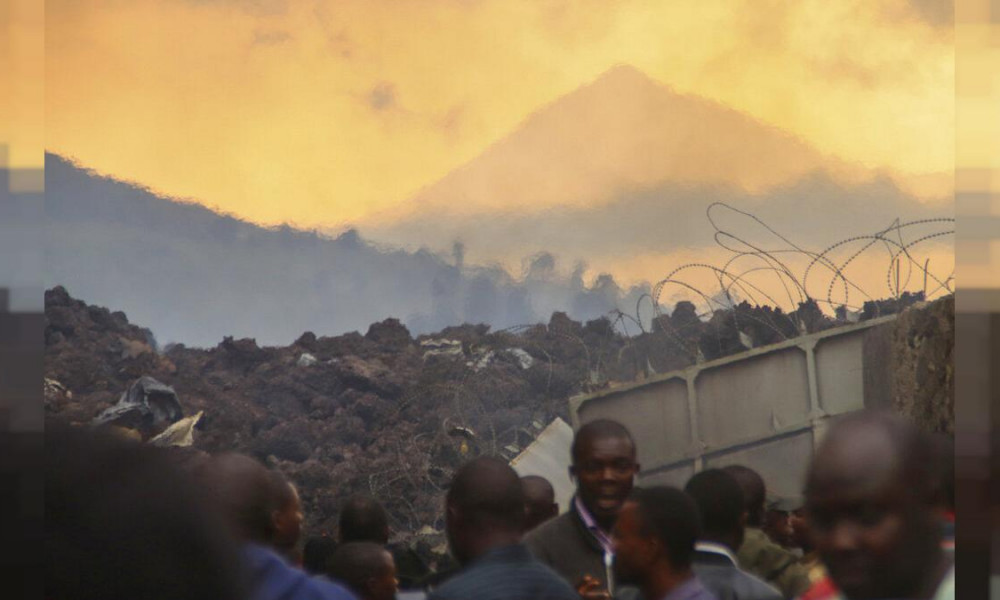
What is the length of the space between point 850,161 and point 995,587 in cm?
536

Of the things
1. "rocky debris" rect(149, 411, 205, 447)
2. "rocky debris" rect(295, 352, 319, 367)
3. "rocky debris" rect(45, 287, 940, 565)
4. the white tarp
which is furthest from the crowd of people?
"rocky debris" rect(295, 352, 319, 367)

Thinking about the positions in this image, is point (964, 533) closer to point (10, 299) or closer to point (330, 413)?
point (10, 299)

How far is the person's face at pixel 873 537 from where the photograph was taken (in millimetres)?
1885

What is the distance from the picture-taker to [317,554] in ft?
15.8

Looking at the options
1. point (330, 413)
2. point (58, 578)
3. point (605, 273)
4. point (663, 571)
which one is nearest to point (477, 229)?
point (605, 273)

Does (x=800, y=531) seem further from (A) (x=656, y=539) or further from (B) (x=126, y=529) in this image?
(B) (x=126, y=529)

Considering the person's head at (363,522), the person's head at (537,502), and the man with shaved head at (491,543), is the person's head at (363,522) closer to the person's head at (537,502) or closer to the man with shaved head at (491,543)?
the person's head at (537,502)

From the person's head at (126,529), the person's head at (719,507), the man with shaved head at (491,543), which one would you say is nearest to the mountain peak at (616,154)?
the person's head at (719,507)

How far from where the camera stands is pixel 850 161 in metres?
7.65

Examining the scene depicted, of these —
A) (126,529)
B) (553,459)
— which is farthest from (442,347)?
(126,529)

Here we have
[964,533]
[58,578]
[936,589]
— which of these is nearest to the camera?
[58,578]

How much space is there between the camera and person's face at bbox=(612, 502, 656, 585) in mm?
2990

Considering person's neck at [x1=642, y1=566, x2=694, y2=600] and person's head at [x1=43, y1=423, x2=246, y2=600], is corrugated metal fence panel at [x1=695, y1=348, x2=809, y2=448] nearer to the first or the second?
person's neck at [x1=642, y1=566, x2=694, y2=600]

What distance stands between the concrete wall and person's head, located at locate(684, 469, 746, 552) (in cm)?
318
